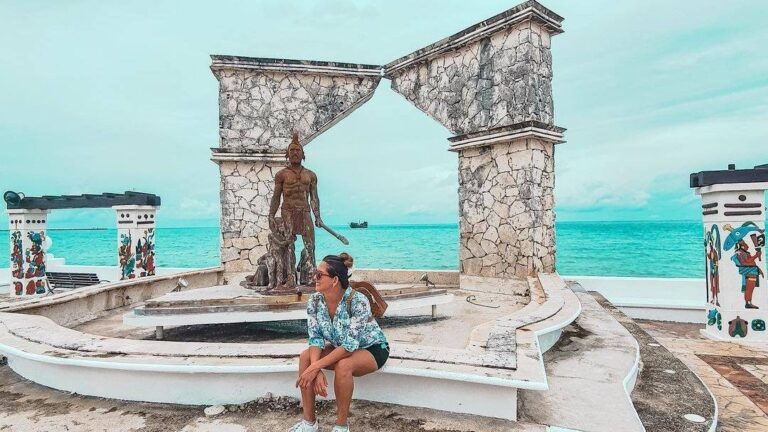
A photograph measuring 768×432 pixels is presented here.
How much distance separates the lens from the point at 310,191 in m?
6.66

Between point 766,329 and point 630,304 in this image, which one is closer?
point 766,329

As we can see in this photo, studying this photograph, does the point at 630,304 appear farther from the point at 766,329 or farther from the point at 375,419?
the point at 375,419

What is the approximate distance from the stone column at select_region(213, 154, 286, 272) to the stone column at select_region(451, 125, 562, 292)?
458cm

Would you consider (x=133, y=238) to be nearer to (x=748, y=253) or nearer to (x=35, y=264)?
(x=35, y=264)

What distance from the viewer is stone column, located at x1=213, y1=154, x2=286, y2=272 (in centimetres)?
1059

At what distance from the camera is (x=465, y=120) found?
9570 millimetres

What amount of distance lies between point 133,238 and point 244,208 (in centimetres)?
327

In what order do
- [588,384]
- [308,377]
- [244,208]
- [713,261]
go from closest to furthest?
1. [308,377]
2. [588,384]
3. [713,261]
4. [244,208]

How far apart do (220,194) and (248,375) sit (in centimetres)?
829

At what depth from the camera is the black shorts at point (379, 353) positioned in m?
2.91

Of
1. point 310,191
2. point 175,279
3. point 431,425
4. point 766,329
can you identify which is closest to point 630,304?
point 766,329

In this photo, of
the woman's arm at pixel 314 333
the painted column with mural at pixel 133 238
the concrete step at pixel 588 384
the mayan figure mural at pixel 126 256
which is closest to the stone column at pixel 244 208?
the painted column with mural at pixel 133 238

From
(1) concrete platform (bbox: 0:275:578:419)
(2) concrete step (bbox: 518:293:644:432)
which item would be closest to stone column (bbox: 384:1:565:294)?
(2) concrete step (bbox: 518:293:644:432)

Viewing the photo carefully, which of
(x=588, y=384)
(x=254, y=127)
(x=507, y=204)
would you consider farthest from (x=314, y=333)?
(x=254, y=127)
